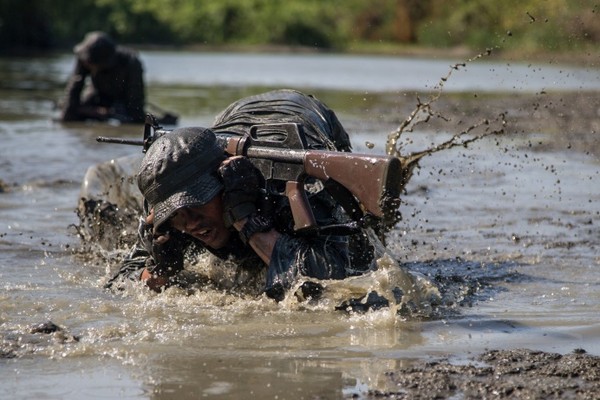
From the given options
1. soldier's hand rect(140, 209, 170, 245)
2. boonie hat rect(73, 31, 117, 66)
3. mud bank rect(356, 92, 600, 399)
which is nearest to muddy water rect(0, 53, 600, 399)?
mud bank rect(356, 92, 600, 399)

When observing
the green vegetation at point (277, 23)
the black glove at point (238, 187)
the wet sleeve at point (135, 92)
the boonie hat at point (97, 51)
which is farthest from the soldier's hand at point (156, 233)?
the green vegetation at point (277, 23)

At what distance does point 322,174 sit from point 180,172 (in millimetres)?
583

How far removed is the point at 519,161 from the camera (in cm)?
1116

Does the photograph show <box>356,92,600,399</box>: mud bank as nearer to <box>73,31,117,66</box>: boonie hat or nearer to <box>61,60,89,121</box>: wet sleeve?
<box>73,31,117,66</box>: boonie hat

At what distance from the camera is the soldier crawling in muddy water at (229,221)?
5.04m

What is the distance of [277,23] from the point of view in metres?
52.0

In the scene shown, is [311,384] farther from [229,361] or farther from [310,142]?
[310,142]

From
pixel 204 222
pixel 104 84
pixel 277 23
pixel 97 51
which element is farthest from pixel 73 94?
pixel 277 23

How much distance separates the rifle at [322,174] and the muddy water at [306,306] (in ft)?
1.43

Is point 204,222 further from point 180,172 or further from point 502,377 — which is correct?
point 502,377

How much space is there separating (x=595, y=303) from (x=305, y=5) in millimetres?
49732

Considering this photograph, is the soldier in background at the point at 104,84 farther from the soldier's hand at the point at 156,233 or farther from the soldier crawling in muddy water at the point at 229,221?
the soldier's hand at the point at 156,233

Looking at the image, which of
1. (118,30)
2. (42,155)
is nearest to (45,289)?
(42,155)

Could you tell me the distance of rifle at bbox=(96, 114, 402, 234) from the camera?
4910 mm
